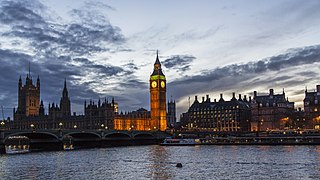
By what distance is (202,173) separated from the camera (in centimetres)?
4894

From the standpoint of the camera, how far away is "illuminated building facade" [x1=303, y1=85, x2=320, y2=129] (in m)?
148

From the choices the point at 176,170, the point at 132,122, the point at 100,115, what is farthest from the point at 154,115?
the point at 176,170

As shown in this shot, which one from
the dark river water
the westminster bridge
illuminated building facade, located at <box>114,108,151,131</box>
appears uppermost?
illuminated building facade, located at <box>114,108,151,131</box>

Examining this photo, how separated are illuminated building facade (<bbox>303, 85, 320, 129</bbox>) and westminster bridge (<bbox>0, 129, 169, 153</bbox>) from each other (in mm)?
47520

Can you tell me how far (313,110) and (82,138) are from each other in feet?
247

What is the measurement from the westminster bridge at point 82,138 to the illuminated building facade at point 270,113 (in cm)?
3883

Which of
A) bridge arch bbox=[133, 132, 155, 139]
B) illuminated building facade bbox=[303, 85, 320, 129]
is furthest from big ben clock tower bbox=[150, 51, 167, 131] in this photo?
A: illuminated building facade bbox=[303, 85, 320, 129]

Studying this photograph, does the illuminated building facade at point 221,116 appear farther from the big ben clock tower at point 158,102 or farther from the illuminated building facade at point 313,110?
the illuminated building facade at point 313,110

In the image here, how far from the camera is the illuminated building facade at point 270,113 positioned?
16038 cm

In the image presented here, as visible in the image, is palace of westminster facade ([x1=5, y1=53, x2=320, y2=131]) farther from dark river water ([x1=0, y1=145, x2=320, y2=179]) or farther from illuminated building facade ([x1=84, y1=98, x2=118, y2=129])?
dark river water ([x1=0, y1=145, x2=320, y2=179])

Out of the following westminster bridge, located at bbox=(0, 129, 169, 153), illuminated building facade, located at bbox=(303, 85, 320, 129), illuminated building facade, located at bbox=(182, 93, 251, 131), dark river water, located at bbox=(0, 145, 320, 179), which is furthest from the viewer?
illuminated building facade, located at bbox=(182, 93, 251, 131)

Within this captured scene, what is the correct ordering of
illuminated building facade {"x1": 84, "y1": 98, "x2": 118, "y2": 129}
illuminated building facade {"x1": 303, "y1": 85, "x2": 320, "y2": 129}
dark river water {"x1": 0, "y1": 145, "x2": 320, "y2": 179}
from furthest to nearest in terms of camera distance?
illuminated building facade {"x1": 84, "y1": 98, "x2": 118, "y2": 129}, illuminated building facade {"x1": 303, "y1": 85, "x2": 320, "y2": 129}, dark river water {"x1": 0, "y1": 145, "x2": 320, "y2": 179}

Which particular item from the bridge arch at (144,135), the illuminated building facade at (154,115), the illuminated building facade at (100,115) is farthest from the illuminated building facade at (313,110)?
the illuminated building facade at (100,115)

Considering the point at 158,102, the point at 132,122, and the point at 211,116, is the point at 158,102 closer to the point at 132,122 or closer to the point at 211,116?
the point at 132,122
